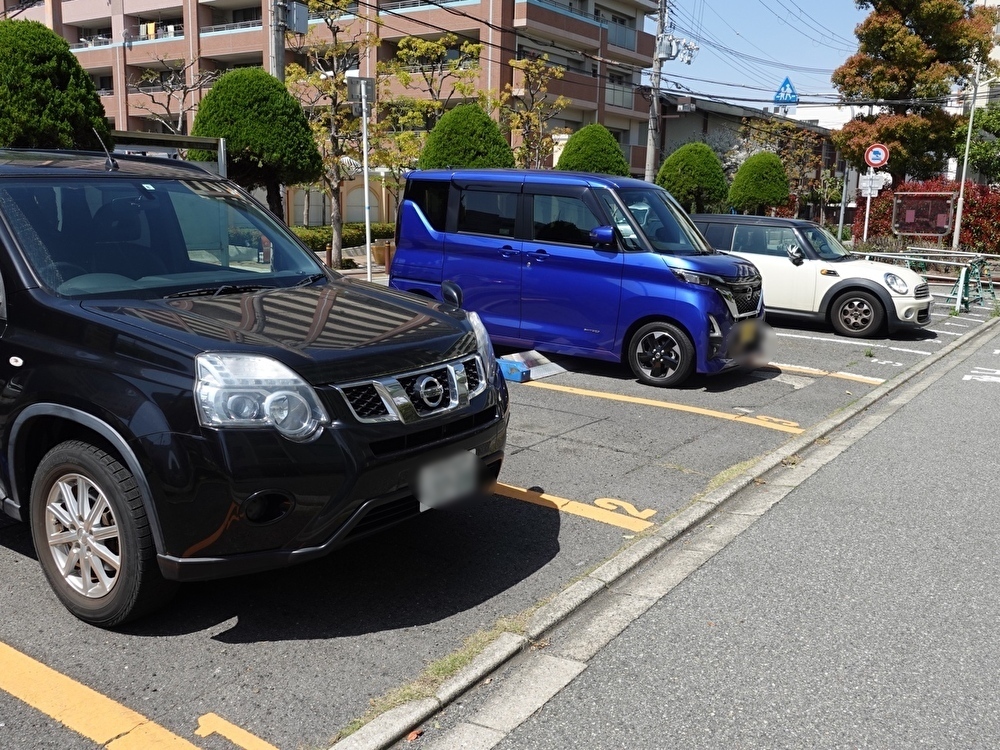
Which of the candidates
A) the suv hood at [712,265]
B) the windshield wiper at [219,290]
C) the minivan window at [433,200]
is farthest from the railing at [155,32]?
the windshield wiper at [219,290]

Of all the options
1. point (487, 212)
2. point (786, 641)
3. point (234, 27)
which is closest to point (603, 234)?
point (487, 212)

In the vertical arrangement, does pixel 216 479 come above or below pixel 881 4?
below

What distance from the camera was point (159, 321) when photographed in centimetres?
333

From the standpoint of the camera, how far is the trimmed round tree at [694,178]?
24531 mm

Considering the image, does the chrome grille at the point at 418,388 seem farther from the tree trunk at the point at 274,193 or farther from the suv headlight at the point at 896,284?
the tree trunk at the point at 274,193

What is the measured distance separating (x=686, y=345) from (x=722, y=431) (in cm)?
140

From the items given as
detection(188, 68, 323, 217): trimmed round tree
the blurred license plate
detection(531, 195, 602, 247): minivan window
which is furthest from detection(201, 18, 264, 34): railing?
the blurred license plate

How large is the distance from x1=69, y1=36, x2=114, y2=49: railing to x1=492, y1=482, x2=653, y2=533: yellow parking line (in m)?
46.2

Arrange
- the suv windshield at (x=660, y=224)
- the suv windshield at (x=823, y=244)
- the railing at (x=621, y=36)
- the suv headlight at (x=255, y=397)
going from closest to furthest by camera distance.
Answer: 1. the suv headlight at (x=255, y=397)
2. the suv windshield at (x=660, y=224)
3. the suv windshield at (x=823, y=244)
4. the railing at (x=621, y=36)

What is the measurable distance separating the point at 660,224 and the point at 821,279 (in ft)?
15.0

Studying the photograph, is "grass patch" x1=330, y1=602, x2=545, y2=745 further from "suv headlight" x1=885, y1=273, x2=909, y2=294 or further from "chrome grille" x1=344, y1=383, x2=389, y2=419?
"suv headlight" x1=885, y1=273, x2=909, y2=294

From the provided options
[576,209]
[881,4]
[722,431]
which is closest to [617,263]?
[576,209]

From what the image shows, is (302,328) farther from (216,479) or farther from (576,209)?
(576,209)

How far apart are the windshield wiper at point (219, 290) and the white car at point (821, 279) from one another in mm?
9314
